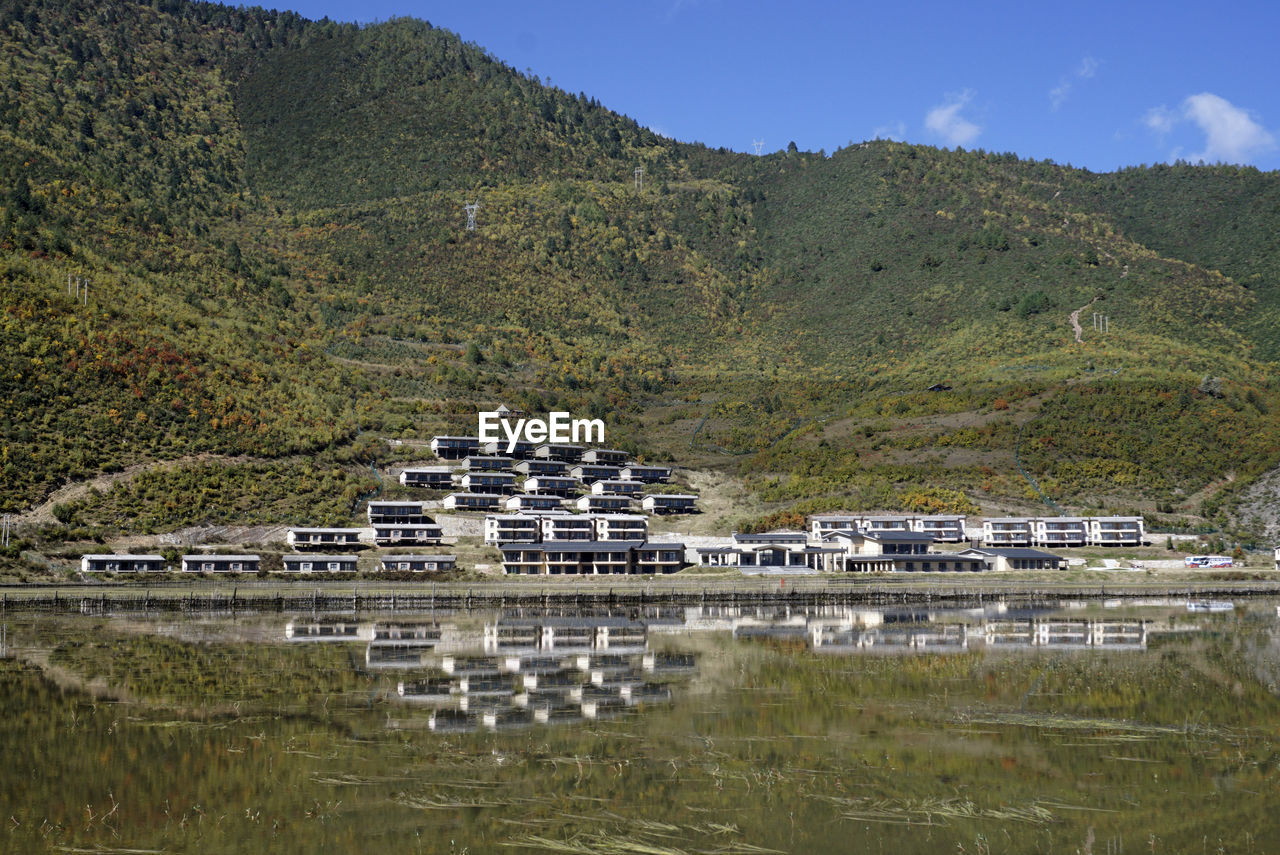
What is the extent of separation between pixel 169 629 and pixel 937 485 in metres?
72.2

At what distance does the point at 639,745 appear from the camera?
2834 centimetres

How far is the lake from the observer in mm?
21531

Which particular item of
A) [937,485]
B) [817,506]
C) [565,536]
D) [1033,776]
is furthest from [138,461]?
[1033,776]

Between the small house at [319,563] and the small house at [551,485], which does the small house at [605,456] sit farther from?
the small house at [319,563]

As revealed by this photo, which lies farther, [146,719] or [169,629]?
[169,629]

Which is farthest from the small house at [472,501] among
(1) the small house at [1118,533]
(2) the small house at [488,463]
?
(1) the small house at [1118,533]

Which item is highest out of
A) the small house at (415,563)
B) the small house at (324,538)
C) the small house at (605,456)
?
Result: the small house at (605,456)

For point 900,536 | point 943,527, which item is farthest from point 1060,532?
point 900,536

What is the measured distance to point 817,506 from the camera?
103250 mm

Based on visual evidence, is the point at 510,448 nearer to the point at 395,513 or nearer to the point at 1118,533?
the point at 395,513

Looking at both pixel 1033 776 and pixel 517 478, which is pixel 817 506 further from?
pixel 1033 776

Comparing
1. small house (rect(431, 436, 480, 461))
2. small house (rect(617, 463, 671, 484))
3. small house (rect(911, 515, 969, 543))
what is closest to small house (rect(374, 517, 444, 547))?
small house (rect(431, 436, 480, 461))

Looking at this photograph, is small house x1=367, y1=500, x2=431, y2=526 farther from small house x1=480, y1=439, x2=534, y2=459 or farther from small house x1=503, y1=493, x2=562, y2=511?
small house x1=480, y1=439, x2=534, y2=459

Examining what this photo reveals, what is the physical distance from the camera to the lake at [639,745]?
21.5 metres
